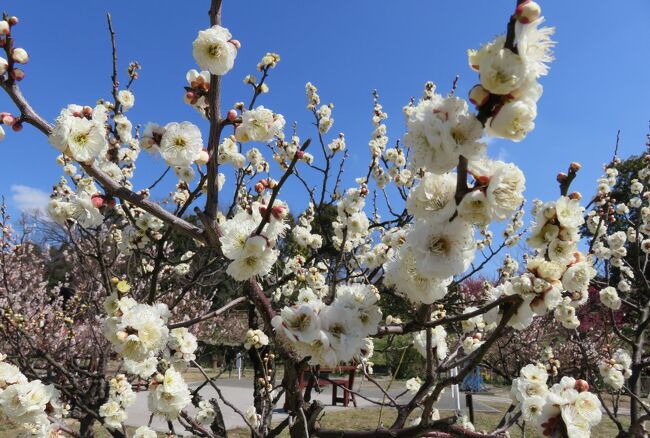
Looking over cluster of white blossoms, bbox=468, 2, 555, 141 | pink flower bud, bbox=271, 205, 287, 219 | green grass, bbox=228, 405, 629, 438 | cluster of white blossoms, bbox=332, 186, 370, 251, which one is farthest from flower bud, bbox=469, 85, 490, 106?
green grass, bbox=228, 405, 629, 438

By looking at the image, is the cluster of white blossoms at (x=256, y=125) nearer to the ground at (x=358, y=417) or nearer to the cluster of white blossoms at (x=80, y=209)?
the cluster of white blossoms at (x=80, y=209)

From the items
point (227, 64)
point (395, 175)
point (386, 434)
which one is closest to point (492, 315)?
point (386, 434)

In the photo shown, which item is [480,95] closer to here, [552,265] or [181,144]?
[552,265]

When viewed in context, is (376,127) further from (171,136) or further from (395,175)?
(171,136)

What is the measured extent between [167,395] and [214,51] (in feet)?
5.51

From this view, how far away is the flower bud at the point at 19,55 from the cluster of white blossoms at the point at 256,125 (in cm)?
78

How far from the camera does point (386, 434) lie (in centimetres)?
149

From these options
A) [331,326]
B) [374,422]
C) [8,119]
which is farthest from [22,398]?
[374,422]

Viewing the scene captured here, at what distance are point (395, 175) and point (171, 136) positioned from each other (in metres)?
3.97

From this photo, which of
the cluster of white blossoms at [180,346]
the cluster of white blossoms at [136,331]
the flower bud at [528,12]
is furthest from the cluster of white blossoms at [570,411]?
the cluster of white blossoms at [180,346]

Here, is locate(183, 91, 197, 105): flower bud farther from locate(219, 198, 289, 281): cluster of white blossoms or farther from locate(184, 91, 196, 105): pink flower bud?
locate(219, 198, 289, 281): cluster of white blossoms

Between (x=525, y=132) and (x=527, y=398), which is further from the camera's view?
(x=527, y=398)

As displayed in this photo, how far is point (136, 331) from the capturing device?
1.60 m

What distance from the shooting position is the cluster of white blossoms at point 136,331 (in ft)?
5.15
